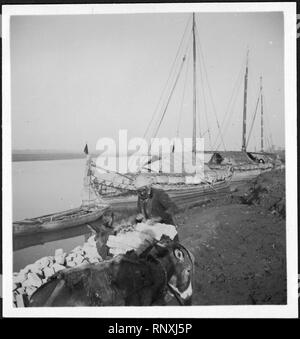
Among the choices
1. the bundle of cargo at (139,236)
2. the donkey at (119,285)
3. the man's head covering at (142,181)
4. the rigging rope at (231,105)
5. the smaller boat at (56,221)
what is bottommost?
the donkey at (119,285)

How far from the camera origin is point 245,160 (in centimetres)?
236

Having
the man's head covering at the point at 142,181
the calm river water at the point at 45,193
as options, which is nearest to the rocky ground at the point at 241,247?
the man's head covering at the point at 142,181

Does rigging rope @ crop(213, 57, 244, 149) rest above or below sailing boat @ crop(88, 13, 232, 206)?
above

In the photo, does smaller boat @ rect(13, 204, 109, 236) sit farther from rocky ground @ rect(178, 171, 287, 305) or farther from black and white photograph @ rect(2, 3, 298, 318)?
rocky ground @ rect(178, 171, 287, 305)

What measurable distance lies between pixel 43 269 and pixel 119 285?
0.52 metres

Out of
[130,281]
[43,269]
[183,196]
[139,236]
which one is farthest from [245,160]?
[43,269]

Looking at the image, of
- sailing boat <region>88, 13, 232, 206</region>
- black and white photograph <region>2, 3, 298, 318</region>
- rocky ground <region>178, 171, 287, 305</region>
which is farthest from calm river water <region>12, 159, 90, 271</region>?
rocky ground <region>178, 171, 287, 305</region>

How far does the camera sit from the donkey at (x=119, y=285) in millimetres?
2213

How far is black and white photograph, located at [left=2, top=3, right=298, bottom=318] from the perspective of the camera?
2.23m

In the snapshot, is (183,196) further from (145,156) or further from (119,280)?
(119,280)

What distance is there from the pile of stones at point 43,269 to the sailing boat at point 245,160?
105 centimetres

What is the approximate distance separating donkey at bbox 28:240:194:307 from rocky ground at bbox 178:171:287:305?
14cm

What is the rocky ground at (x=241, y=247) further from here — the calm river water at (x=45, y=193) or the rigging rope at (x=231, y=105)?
the calm river water at (x=45, y=193)
